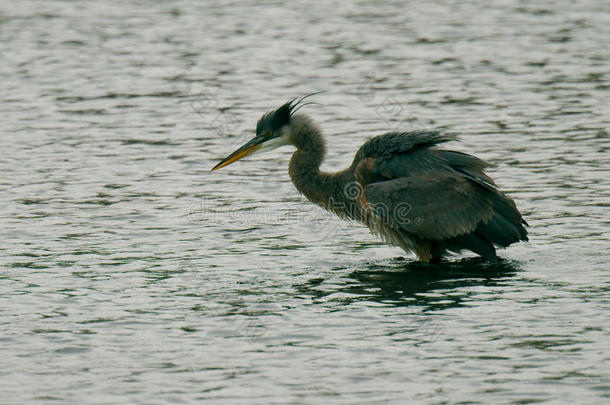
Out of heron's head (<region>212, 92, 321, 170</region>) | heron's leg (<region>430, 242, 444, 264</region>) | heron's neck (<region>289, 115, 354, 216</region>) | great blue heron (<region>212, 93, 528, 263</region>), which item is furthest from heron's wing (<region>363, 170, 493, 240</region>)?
heron's head (<region>212, 92, 321, 170</region>)

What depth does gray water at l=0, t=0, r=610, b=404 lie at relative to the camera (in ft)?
30.9

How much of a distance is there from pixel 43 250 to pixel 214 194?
340 centimetres

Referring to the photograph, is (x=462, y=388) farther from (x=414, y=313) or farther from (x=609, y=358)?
(x=414, y=313)

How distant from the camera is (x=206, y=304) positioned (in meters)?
11.3

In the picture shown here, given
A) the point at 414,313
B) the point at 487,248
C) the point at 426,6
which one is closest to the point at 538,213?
the point at 487,248

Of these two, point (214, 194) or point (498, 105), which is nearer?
point (214, 194)

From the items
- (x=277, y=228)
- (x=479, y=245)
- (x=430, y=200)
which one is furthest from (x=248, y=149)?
(x=479, y=245)

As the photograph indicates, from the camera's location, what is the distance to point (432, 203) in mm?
12648

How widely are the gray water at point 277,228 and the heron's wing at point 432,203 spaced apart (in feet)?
1.66

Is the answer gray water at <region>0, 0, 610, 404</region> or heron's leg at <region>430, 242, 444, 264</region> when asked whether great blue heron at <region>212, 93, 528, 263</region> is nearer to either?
heron's leg at <region>430, 242, 444, 264</region>

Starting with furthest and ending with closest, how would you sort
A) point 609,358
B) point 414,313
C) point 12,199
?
point 12,199
point 414,313
point 609,358

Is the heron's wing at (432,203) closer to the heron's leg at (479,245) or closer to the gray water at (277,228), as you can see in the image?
the heron's leg at (479,245)

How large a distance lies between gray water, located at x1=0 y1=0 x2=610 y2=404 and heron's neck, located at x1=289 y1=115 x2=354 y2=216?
53cm

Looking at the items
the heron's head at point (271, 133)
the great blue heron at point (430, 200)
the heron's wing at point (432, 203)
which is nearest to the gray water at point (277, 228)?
the great blue heron at point (430, 200)
